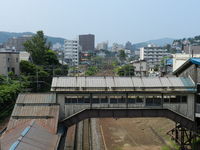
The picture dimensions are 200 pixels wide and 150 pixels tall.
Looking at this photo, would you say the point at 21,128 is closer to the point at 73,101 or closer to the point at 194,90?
the point at 73,101

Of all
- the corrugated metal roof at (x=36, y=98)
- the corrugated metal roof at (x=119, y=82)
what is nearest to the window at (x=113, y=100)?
the corrugated metal roof at (x=119, y=82)

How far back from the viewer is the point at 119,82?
22.1 metres

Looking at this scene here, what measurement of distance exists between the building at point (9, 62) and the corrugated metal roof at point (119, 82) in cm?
3292

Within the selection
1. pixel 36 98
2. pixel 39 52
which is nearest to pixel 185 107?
pixel 36 98

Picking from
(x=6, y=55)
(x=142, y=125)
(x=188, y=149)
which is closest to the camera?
(x=188, y=149)

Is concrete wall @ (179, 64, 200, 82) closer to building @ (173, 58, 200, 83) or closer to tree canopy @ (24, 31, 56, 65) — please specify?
building @ (173, 58, 200, 83)

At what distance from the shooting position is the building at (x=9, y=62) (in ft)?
173

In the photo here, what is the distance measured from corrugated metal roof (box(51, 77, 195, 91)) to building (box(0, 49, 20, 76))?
3292 cm

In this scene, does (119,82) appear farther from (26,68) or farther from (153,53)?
(153,53)

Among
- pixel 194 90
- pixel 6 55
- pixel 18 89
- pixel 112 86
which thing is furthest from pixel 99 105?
pixel 6 55

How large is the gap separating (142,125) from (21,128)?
2086cm

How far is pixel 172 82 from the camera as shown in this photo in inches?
884

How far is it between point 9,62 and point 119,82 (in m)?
37.9

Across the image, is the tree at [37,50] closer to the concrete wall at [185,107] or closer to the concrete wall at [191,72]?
the concrete wall at [191,72]
